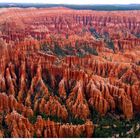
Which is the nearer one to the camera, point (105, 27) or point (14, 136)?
point (14, 136)

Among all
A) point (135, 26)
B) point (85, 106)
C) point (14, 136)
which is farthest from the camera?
point (135, 26)

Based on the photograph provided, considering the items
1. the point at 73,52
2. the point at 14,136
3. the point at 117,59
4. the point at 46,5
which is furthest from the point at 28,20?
the point at 14,136

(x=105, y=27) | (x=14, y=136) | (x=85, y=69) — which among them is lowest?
(x=14, y=136)

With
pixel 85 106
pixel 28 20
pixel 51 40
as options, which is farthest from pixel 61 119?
pixel 28 20

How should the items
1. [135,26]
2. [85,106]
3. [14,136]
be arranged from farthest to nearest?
1. [135,26]
2. [85,106]
3. [14,136]

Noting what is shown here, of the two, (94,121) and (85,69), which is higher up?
(85,69)

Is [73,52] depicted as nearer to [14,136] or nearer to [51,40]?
[51,40]
